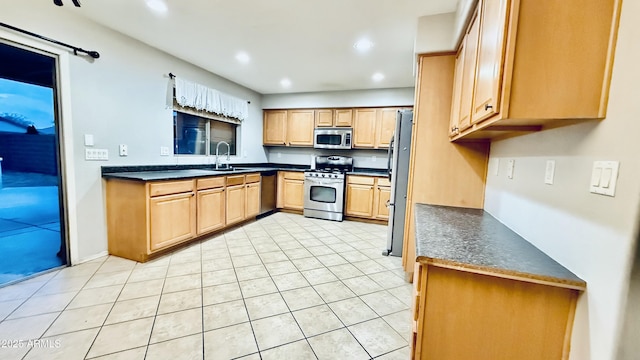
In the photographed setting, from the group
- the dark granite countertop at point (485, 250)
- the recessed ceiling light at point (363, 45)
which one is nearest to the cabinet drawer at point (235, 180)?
the recessed ceiling light at point (363, 45)

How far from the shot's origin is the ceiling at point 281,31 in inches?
88.0

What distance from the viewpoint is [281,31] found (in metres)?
2.69

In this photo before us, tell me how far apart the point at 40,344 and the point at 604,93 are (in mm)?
2934

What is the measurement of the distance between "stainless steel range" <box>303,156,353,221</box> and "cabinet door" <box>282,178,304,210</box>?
0.18 metres

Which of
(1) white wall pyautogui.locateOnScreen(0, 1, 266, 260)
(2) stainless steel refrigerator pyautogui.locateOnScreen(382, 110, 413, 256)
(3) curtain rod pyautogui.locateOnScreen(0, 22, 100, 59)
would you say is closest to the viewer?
(3) curtain rod pyautogui.locateOnScreen(0, 22, 100, 59)

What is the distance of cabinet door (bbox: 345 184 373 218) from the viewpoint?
4594 millimetres

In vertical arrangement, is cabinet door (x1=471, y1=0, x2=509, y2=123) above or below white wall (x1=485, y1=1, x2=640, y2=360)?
above

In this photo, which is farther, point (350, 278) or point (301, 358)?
point (350, 278)

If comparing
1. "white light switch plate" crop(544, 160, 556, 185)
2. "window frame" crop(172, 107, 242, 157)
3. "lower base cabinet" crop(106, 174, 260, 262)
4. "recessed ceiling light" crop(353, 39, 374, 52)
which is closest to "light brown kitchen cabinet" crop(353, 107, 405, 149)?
"recessed ceiling light" crop(353, 39, 374, 52)

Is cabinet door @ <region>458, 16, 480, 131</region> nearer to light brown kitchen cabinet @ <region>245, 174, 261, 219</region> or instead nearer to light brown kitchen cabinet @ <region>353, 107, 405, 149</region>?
light brown kitchen cabinet @ <region>353, 107, 405, 149</region>

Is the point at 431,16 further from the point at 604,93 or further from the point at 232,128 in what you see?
the point at 232,128

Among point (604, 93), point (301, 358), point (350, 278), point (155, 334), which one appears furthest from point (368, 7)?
point (155, 334)

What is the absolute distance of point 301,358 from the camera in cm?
146

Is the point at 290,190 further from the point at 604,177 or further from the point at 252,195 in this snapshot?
the point at 604,177
